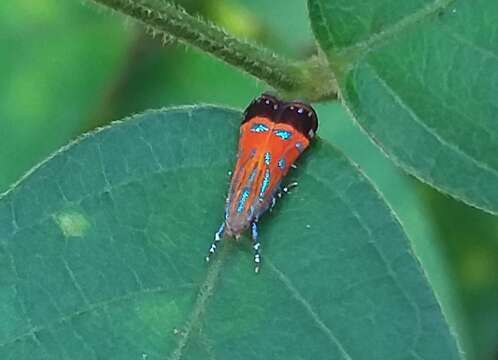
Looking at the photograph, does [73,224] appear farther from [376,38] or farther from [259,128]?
[376,38]

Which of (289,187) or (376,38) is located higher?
(376,38)

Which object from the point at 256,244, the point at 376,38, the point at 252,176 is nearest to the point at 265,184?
the point at 252,176

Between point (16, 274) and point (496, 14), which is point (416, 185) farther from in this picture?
point (16, 274)

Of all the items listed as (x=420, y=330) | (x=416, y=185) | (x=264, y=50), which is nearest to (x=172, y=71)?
(x=416, y=185)

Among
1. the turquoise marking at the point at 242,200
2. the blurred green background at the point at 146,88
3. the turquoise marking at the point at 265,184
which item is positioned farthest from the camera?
the blurred green background at the point at 146,88

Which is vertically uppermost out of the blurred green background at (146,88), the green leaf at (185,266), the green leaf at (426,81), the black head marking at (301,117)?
the green leaf at (426,81)

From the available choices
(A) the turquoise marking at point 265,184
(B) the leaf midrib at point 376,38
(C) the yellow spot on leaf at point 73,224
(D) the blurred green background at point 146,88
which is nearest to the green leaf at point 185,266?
(C) the yellow spot on leaf at point 73,224

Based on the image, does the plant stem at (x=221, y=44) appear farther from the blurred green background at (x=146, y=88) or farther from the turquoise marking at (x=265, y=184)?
the blurred green background at (x=146, y=88)
